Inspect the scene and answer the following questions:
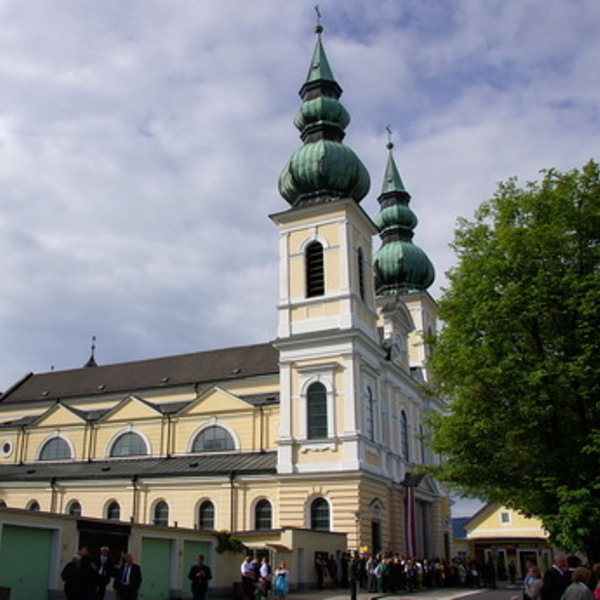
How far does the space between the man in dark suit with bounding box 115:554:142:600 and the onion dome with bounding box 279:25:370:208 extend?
2434 cm

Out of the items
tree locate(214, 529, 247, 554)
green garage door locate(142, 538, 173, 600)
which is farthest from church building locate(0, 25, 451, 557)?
green garage door locate(142, 538, 173, 600)

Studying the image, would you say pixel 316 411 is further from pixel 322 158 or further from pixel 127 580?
pixel 127 580

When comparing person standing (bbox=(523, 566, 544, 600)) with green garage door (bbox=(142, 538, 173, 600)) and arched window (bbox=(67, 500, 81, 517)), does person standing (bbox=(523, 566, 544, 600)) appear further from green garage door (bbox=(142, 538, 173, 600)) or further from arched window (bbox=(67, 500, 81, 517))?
arched window (bbox=(67, 500, 81, 517))

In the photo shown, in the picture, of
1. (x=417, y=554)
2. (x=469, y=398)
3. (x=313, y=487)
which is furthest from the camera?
(x=417, y=554)

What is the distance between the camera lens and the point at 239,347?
44.4 metres

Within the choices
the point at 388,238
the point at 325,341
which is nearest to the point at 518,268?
the point at 325,341

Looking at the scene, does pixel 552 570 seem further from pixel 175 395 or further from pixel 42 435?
pixel 42 435

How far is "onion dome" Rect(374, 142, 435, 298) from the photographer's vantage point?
4938 centimetres

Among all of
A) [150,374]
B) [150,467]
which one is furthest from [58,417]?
[150,467]

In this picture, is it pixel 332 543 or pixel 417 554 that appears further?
pixel 417 554

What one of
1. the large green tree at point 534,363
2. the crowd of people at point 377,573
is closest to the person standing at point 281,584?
the crowd of people at point 377,573

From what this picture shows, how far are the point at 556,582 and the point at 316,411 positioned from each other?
22.4 metres

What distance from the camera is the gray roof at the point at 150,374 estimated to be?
4172 centimetres

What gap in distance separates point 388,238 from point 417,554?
22.0m
